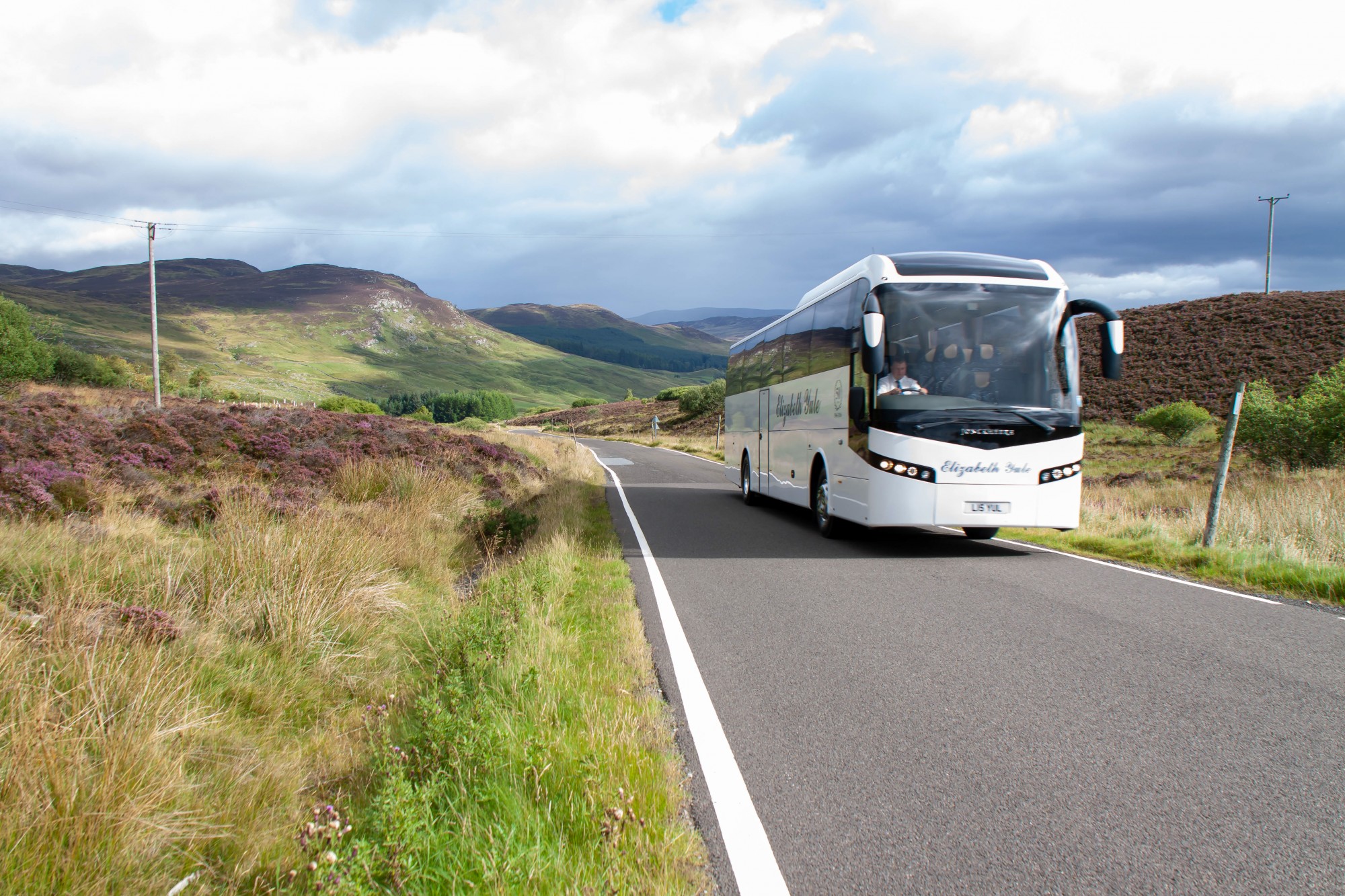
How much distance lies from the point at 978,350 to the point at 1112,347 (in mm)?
1453

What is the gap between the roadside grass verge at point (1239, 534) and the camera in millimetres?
8523

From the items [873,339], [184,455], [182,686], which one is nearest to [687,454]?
[184,455]

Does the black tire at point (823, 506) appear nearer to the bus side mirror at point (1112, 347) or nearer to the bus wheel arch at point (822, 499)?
the bus wheel arch at point (822, 499)

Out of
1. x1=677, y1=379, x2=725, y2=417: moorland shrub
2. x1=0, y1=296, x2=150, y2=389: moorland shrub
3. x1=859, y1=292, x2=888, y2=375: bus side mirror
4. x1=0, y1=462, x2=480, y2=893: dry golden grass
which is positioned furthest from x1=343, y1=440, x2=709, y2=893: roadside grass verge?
x1=677, y1=379, x2=725, y2=417: moorland shrub

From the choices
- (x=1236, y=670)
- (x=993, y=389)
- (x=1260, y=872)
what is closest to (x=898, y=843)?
(x=1260, y=872)

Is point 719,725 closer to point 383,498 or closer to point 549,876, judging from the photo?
point 549,876

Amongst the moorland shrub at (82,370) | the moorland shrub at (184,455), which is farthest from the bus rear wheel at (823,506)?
the moorland shrub at (82,370)

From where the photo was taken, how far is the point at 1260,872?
2830 mm

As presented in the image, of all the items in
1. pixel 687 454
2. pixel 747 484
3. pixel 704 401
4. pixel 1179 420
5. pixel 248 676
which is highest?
pixel 704 401

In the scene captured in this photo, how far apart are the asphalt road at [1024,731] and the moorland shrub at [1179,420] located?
3371 centimetres

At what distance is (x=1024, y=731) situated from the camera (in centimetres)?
423

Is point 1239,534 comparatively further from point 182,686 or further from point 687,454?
point 687,454

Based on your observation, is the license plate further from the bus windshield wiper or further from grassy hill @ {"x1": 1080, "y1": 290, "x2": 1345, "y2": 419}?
grassy hill @ {"x1": 1080, "y1": 290, "x2": 1345, "y2": 419}

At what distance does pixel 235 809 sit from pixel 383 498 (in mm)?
9016
